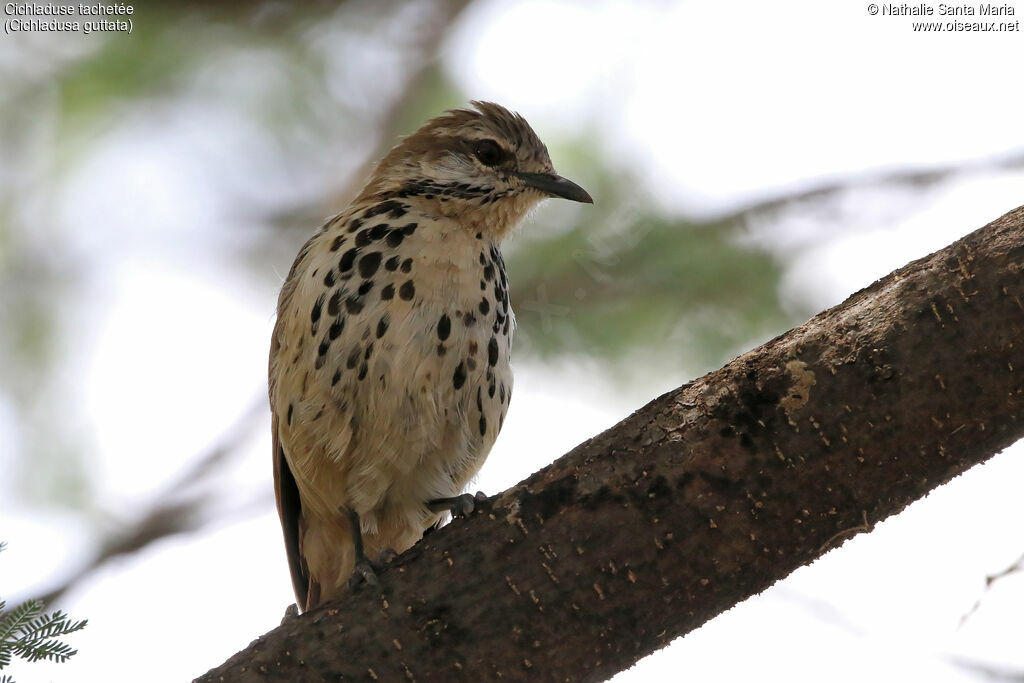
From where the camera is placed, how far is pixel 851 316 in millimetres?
2830

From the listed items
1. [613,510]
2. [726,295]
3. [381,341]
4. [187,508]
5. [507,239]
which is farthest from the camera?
[187,508]

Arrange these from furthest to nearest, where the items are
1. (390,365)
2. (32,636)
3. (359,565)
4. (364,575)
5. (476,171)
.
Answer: (476,171) < (390,365) < (359,565) < (364,575) < (32,636)

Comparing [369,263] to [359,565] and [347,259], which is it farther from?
[359,565]

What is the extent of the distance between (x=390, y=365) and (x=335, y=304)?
348 mm

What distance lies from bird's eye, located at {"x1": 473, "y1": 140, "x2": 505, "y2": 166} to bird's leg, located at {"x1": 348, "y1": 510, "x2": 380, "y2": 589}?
1.65 m

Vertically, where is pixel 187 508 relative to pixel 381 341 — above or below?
above

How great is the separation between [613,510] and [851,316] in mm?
861

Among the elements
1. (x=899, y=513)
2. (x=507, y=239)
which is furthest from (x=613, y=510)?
(x=507, y=239)

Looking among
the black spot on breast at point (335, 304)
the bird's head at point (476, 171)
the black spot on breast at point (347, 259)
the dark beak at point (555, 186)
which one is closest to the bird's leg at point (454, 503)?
the black spot on breast at point (335, 304)

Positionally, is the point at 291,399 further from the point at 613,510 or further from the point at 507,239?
the point at 613,510

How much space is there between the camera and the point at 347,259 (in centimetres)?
398

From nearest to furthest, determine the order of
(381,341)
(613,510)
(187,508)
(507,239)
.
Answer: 1. (613,510)
2. (381,341)
3. (507,239)
4. (187,508)

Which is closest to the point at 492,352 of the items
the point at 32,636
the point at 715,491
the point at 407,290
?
the point at 407,290

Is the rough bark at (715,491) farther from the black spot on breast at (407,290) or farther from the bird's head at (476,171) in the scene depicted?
the bird's head at (476,171)
